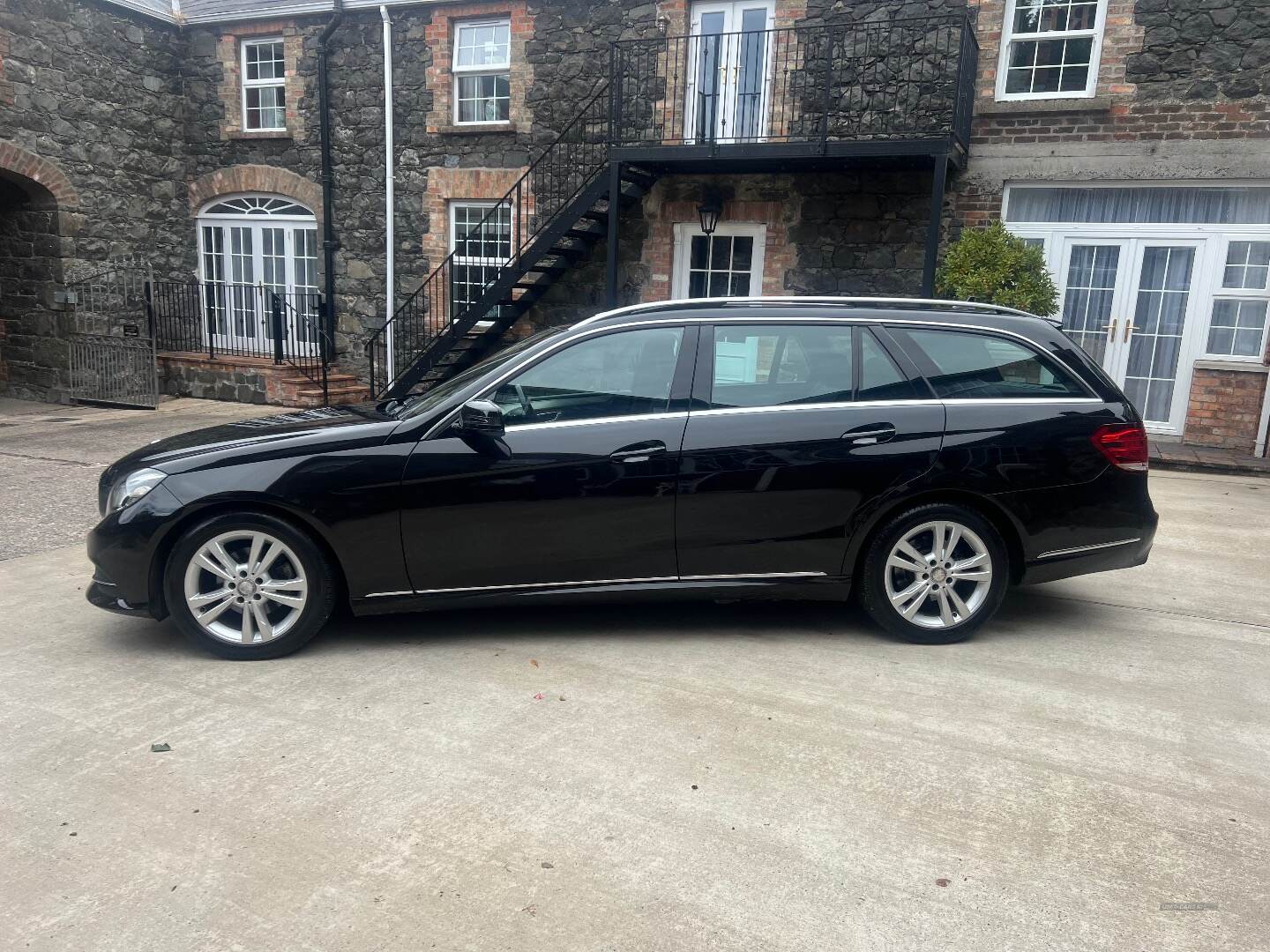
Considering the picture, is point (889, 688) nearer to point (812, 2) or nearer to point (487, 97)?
point (812, 2)

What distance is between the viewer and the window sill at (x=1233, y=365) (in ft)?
32.2

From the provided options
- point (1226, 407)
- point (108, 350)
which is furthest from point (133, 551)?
point (108, 350)

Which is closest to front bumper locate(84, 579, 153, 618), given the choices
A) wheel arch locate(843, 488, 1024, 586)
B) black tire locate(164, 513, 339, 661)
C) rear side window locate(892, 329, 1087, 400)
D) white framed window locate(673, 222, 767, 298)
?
black tire locate(164, 513, 339, 661)

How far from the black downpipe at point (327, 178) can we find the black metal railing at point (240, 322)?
0.72 feet

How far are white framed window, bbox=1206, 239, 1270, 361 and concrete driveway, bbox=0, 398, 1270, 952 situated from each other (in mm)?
6724

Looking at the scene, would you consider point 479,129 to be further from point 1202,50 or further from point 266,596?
point 266,596

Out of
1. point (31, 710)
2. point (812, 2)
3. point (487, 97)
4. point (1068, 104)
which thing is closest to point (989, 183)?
point (1068, 104)

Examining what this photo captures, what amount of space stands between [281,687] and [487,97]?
437 inches

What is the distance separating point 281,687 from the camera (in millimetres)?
3811

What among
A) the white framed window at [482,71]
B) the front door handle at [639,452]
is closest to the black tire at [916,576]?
the front door handle at [639,452]

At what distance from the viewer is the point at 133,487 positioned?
404 cm

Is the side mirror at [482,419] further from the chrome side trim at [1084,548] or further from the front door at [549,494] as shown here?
the chrome side trim at [1084,548]

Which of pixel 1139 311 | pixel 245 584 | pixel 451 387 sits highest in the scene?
pixel 1139 311

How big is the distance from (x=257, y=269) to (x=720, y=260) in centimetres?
774
